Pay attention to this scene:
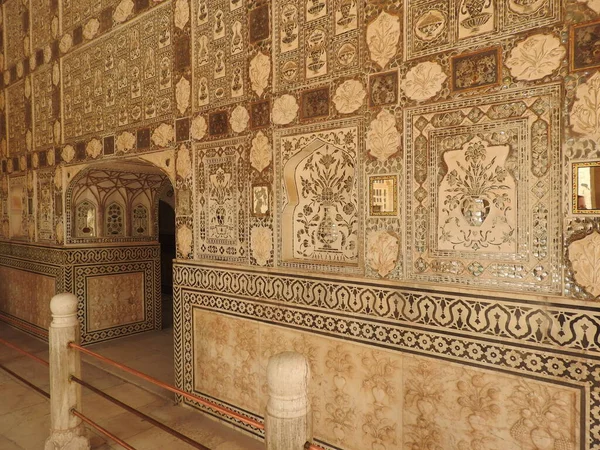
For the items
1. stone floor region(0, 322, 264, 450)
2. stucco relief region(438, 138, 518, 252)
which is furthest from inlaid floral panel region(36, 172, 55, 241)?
stucco relief region(438, 138, 518, 252)

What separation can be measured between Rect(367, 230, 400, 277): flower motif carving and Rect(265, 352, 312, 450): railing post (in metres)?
1.09

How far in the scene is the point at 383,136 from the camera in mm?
2340

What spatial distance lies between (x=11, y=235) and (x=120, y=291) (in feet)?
6.79

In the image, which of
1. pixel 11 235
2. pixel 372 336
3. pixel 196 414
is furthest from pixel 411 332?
pixel 11 235

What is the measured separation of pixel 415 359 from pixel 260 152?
1.66 meters

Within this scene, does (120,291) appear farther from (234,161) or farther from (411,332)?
(411,332)

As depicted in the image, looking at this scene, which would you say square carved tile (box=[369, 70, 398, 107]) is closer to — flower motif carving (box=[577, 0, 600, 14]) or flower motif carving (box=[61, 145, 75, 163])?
flower motif carving (box=[577, 0, 600, 14])

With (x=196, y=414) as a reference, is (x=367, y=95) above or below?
above

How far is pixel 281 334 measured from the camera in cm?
285

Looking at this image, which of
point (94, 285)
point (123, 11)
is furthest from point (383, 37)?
point (94, 285)

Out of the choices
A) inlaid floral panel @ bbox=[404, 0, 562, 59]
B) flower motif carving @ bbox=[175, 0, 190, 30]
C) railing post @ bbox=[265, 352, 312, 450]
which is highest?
flower motif carving @ bbox=[175, 0, 190, 30]

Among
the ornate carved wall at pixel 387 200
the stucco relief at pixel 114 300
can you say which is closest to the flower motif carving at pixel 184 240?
the ornate carved wall at pixel 387 200

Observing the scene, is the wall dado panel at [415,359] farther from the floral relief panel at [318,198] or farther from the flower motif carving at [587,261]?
the floral relief panel at [318,198]

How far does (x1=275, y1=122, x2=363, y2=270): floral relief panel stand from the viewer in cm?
264
